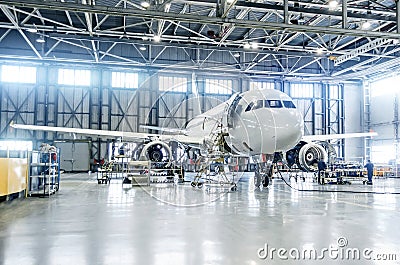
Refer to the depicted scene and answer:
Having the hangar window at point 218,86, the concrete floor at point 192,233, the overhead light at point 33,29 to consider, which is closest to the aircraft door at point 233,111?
the concrete floor at point 192,233

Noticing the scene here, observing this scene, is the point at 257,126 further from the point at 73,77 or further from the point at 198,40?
the point at 73,77

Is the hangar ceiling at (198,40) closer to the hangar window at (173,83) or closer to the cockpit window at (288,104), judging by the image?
the hangar window at (173,83)

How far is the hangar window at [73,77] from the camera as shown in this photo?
33.1 metres

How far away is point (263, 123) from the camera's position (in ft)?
36.0

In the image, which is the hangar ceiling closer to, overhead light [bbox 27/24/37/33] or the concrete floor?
overhead light [bbox 27/24/37/33]

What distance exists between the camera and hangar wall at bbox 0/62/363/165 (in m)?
32.1

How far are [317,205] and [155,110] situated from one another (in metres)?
27.4

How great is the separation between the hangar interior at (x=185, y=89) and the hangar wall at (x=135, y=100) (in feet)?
0.37

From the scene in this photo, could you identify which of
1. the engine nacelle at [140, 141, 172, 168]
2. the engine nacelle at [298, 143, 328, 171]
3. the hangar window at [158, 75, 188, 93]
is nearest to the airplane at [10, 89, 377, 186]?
the engine nacelle at [140, 141, 172, 168]

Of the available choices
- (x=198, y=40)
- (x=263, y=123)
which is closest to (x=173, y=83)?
(x=198, y=40)

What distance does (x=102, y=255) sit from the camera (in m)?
4.17

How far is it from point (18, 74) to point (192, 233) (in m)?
32.5

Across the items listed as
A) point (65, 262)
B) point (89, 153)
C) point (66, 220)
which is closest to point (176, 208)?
point (66, 220)

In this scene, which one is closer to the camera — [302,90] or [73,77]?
[73,77]
